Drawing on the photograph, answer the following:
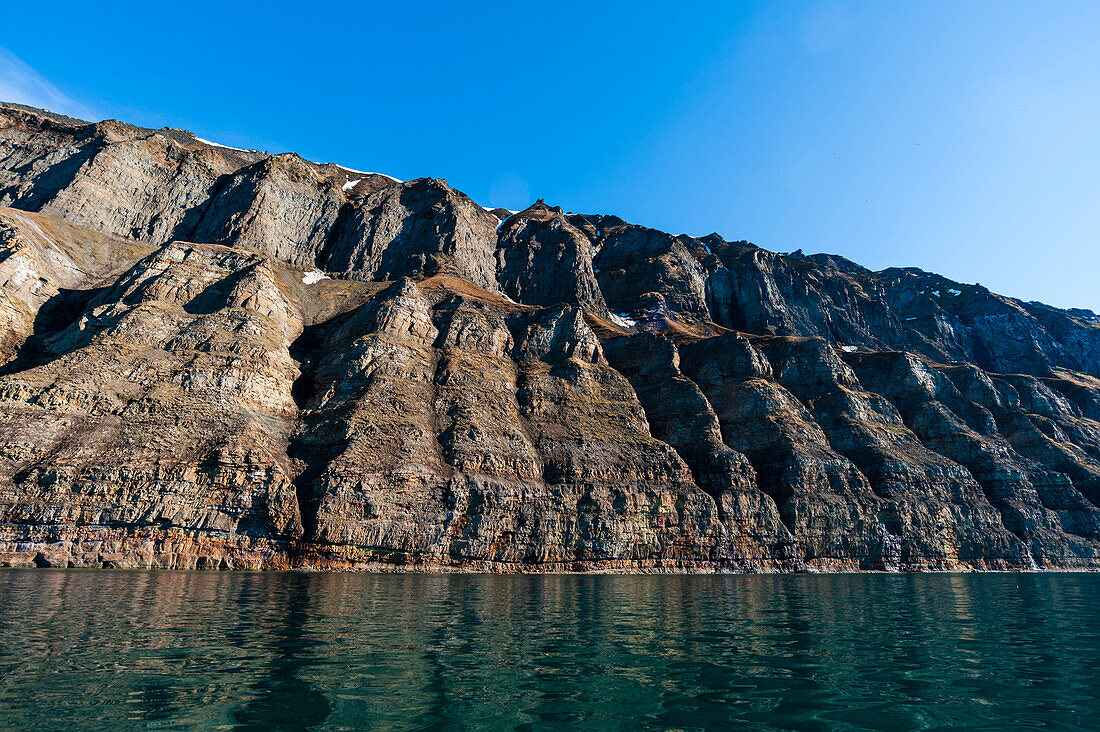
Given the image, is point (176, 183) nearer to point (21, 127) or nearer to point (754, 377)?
point (21, 127)

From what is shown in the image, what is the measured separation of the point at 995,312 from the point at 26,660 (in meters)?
239

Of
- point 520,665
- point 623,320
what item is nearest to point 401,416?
point 520,665

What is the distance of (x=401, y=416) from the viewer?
220 ft

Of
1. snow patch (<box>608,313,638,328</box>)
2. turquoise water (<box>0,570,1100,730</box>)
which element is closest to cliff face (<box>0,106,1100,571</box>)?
snow patch (<box>608,313,638,328</box>)

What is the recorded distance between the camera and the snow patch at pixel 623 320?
481 ft

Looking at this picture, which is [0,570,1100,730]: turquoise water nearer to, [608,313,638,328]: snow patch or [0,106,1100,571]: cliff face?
[0,106,1100,571]: cliff face

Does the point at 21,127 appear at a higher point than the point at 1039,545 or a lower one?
higher

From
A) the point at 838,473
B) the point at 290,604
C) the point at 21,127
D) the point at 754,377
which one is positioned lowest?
the point at 290,604

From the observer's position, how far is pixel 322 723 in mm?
9305

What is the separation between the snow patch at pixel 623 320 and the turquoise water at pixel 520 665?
12028 centimetres

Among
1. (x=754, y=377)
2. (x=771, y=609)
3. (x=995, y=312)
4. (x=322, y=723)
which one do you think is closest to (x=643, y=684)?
(x=322, y=723)

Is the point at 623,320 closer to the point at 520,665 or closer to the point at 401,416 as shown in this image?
the point at 401,416

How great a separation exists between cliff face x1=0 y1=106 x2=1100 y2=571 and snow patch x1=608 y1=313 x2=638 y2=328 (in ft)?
38.4

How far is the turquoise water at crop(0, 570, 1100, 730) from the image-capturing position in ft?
33.0
